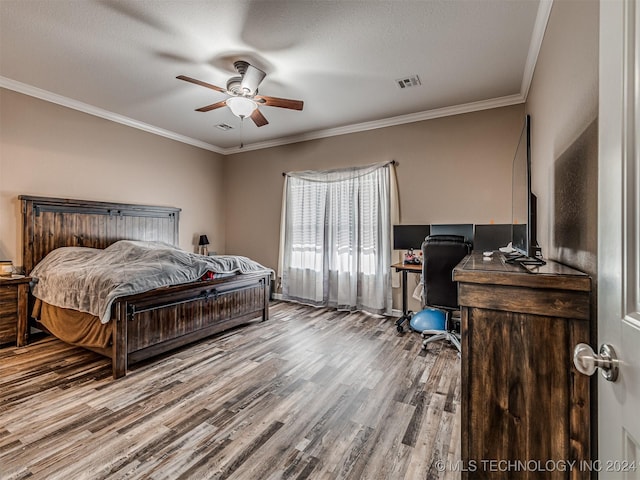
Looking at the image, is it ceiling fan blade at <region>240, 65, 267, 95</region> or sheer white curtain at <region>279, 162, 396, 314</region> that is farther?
sheer white curtain at <region>279, 162, 396, 314</region>

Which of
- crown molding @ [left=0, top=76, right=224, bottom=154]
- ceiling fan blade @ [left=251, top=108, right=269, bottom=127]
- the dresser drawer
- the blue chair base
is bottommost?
the blue chair base

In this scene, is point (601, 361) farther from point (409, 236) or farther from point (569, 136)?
point (409, 236)

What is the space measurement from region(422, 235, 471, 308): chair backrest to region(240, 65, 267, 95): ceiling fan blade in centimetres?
222

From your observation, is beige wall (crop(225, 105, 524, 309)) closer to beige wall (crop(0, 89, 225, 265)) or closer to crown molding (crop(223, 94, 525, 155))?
crown molding (crop(223, 94, 525, 155))

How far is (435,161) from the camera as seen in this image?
4043 mm

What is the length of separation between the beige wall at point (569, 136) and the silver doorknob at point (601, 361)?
652 millimetres

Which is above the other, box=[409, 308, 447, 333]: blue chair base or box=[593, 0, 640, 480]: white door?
box=[593, 0, 640, 480]: white door

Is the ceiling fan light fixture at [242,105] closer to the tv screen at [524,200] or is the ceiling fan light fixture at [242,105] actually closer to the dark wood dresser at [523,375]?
the tv screen at [524,200]

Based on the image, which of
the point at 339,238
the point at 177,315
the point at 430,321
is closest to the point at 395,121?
the point at 339,238

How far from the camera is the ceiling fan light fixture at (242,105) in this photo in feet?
9.54

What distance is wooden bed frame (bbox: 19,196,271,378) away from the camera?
2.57 meters

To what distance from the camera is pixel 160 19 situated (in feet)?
7.62

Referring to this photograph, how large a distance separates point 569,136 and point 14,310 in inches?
190

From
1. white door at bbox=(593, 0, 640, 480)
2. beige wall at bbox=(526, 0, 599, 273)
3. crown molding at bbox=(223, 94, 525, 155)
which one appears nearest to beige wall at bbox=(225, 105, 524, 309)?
crown molding at bbox=(223, 94, 525, 155)
